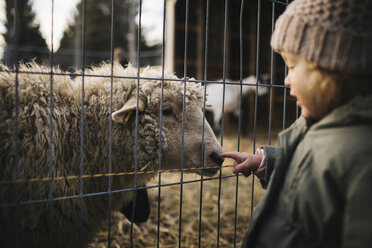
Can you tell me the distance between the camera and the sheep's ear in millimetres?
2000

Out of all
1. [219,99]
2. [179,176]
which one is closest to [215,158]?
[179,176]

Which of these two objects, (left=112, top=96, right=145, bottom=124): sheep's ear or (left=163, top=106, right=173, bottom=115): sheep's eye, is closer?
(left=112, top=96, right=145, bottom=124): sheep's ear

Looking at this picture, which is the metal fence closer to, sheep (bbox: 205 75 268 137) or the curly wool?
the curly wool

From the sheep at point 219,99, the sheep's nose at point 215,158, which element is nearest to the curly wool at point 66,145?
the sheep's nose at point 215,158

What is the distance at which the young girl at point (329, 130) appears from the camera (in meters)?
0.92

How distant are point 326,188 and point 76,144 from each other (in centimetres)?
165

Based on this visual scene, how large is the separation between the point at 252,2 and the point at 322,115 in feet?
40.4

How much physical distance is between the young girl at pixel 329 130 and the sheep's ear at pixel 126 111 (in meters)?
1.17

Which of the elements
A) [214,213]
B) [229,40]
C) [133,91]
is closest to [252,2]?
[229,40]

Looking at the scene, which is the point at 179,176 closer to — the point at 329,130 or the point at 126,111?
the point at 126,111

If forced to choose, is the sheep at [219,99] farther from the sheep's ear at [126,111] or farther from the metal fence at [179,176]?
the sheep's ear at [126,111]

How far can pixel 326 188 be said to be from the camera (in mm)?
966

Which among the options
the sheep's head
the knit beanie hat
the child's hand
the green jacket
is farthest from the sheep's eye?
the knit beanie hat

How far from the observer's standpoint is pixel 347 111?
101cm
